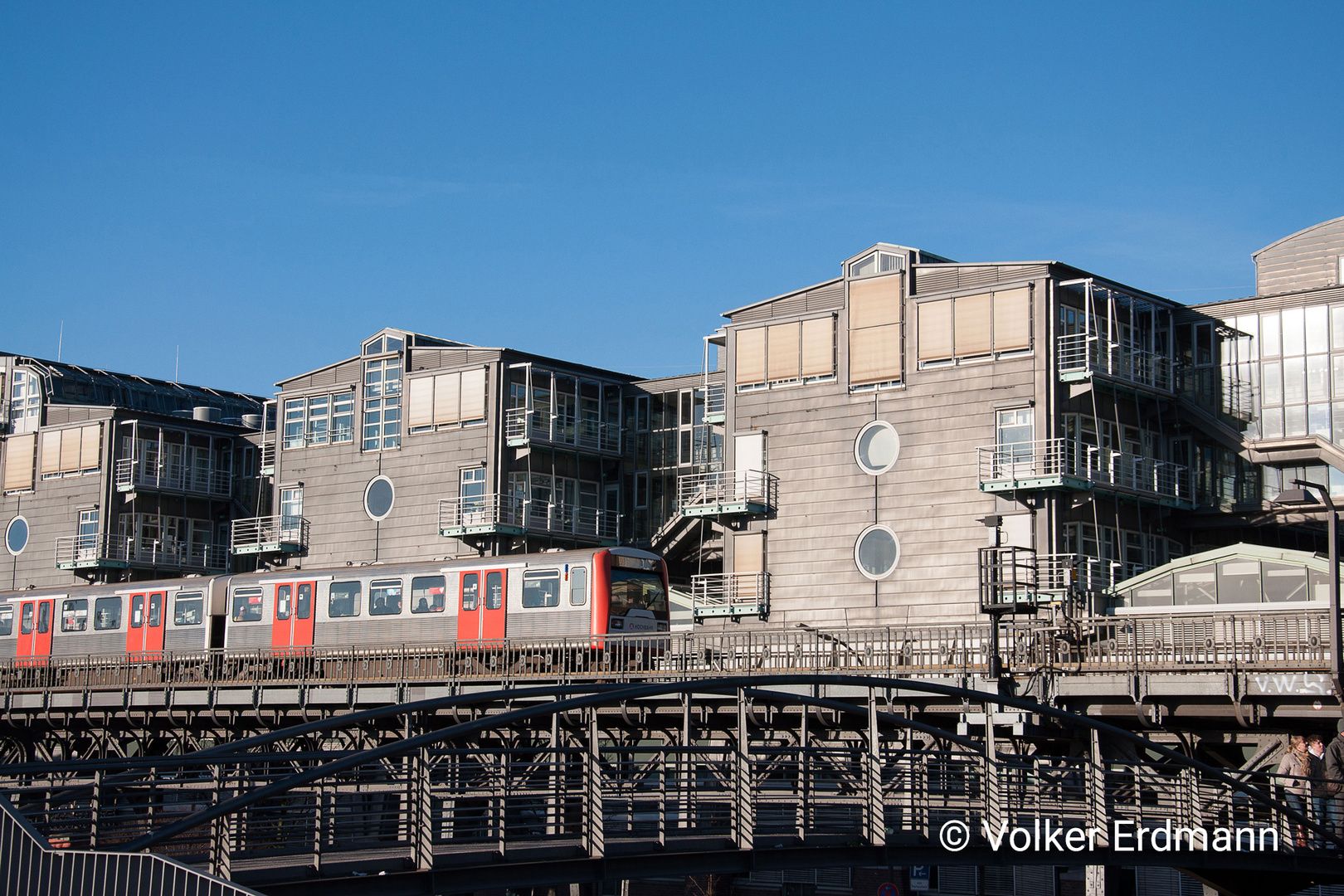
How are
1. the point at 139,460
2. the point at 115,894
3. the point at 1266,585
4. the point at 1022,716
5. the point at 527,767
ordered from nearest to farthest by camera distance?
the point at 115,894
the point at 527,767
the point at 1022,716
the point at 1266,585
the point at 139,460

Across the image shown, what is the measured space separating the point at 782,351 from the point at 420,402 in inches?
618

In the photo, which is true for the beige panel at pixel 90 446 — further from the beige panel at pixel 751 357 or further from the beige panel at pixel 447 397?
the beige panel at pixel 751 357

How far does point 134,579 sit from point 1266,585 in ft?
154

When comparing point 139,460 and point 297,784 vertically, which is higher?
point 139,460

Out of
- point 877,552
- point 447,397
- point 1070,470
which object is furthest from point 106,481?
point 1070,470

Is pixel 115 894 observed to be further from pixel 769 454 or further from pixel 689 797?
pixel 769 454

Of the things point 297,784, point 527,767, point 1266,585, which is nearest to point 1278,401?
point 1266,585

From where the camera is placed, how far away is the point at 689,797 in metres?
19.6

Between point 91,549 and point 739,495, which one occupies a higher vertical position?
point 739,495

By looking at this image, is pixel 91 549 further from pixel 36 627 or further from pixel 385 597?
pixel 385 597

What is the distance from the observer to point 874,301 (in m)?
45.7

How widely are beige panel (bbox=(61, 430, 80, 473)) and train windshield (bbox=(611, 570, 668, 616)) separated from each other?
35594 mm

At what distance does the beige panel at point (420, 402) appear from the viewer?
5609 centimetres

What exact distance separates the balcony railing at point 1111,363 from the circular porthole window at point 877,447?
5.36 meters
